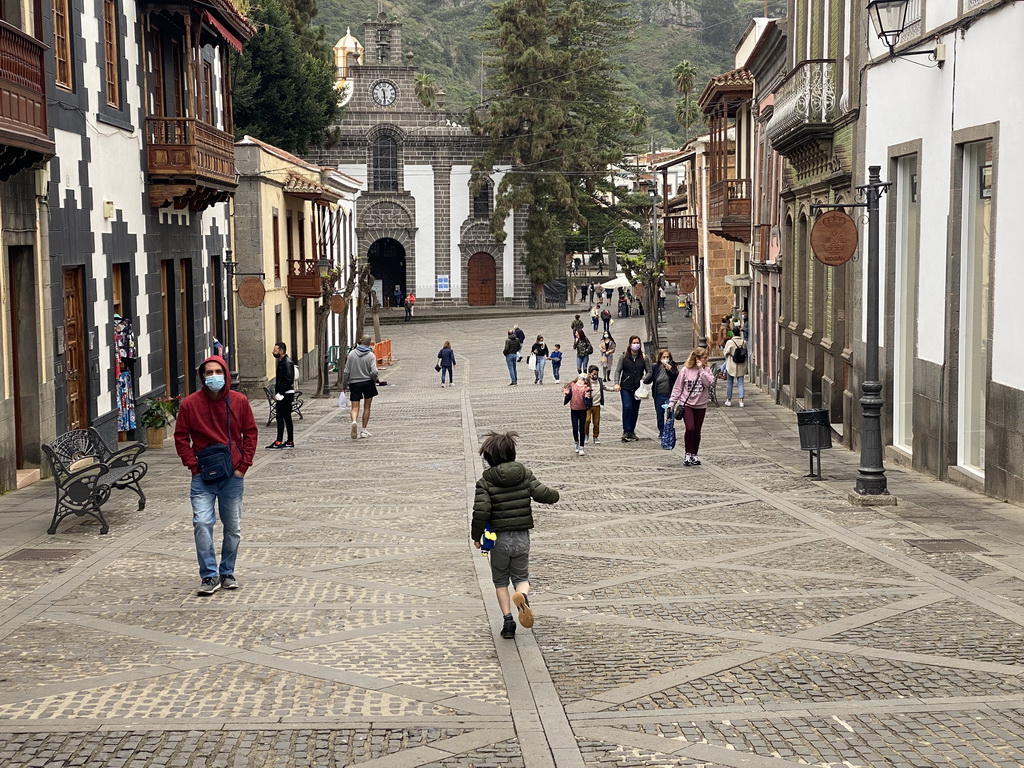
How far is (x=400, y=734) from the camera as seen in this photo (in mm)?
6551

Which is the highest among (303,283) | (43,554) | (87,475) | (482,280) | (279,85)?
(279,85)

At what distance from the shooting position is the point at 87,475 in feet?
40.1

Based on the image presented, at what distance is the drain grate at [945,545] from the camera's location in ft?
36.3

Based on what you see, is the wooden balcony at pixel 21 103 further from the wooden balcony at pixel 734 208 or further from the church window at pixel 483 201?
the church window at pixel 483 201

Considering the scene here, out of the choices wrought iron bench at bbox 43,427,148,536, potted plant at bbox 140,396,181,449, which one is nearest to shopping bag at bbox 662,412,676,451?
potted plant at bbox 140,396,181,449

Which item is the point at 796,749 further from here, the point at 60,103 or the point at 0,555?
the point at 60,103

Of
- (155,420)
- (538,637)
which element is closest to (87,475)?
(538,637)

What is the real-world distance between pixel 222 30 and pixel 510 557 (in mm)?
17978

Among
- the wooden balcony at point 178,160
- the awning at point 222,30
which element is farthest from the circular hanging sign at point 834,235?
the awning at point 222,30

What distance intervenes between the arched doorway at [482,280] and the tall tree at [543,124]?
7.41 ft

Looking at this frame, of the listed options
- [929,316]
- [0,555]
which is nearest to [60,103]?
[0,555]

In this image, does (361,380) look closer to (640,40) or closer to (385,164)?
(385,164)

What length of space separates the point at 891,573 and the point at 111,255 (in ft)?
42.0

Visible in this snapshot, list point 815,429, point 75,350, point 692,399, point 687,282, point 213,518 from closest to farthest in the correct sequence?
point 213,518 → point 815,429 → point 692,399 → point 75,350 → point 687,282
